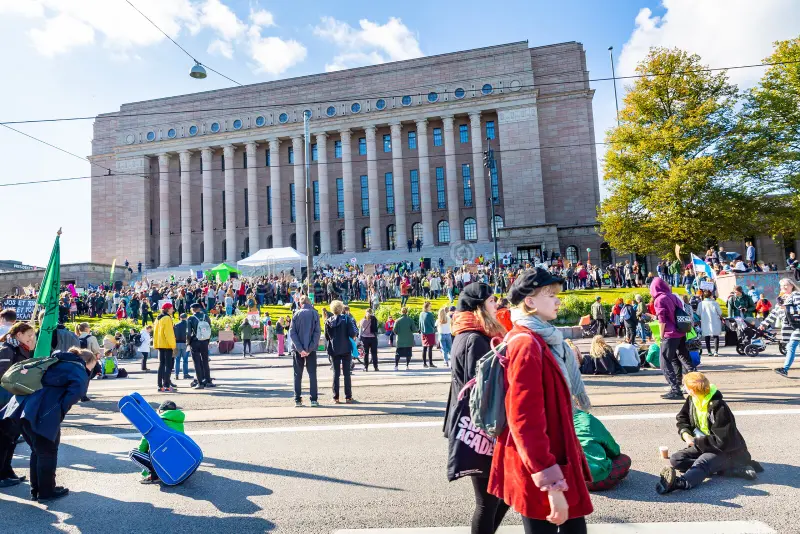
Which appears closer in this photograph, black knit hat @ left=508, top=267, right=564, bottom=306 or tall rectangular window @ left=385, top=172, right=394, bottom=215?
black knit hat @ left=508, top=267, right=564, bottom=306

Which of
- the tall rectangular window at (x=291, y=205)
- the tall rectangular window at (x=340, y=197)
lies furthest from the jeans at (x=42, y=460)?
the tall rectangular window at (x=291, y=205)

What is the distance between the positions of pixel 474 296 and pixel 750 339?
12.5m

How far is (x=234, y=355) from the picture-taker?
1923cm

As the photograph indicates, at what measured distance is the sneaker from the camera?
4.71 m

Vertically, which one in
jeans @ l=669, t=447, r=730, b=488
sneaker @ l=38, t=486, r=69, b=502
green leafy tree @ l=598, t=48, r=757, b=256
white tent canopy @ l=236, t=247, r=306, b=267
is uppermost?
green leafy tree @ l=598, t=48, r=757, b=256

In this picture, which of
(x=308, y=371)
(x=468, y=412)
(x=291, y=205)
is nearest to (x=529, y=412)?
(x=468, y=412)

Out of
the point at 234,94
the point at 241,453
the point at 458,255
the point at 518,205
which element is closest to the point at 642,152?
the point at 458,255

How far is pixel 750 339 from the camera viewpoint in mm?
12961

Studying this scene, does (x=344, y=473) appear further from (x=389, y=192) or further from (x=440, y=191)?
(x=389, y=192)

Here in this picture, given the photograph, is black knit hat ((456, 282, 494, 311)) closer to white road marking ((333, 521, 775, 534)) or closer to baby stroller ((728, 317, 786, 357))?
white road marking ((333, 521, 775, 534))

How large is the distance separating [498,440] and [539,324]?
2.09 ft

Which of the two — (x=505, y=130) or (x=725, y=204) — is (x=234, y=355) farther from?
(x=505, y=130)

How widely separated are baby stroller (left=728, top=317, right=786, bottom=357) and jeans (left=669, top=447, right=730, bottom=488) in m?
9.36

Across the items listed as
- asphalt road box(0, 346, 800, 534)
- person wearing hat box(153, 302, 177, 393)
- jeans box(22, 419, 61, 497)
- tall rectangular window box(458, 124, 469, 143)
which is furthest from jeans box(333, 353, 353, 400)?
tall rectangular window box(458, 124, 469, 143)
